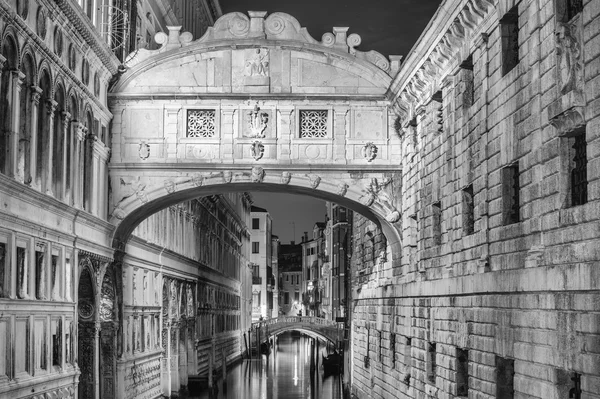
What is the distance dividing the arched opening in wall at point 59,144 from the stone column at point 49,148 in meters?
0.25

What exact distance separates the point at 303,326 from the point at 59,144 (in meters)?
49.4

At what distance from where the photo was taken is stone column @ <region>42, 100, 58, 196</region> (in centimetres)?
1895

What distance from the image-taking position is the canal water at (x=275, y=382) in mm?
40750

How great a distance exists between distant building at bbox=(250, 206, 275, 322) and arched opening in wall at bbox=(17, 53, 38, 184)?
279 ft

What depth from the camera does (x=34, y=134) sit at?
18.2m

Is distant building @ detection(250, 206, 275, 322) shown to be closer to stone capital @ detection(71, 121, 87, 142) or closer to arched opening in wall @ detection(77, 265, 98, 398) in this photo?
arched opening in wall @ detection(77, 265, 98, 398)

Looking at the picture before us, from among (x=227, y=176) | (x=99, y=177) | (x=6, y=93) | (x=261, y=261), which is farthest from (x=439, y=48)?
(x=261, y=261)

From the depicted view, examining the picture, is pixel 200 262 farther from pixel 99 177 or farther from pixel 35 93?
pixel 35 93

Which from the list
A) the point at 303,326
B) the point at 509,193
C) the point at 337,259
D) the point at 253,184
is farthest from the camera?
the point at 337,259

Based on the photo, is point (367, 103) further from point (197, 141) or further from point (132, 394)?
point (132, 394)

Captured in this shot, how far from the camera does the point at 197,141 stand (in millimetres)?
24438

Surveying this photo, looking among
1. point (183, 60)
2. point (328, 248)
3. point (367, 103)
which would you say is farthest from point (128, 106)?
point (328, 248)

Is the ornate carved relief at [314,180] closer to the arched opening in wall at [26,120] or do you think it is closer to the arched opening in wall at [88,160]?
the arched opening in wall at [88,160]

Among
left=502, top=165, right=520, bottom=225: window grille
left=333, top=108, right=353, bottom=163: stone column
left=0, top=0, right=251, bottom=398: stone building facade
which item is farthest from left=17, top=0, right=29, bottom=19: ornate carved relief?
left=333, top=108, right=353, bottom=163: stone column
